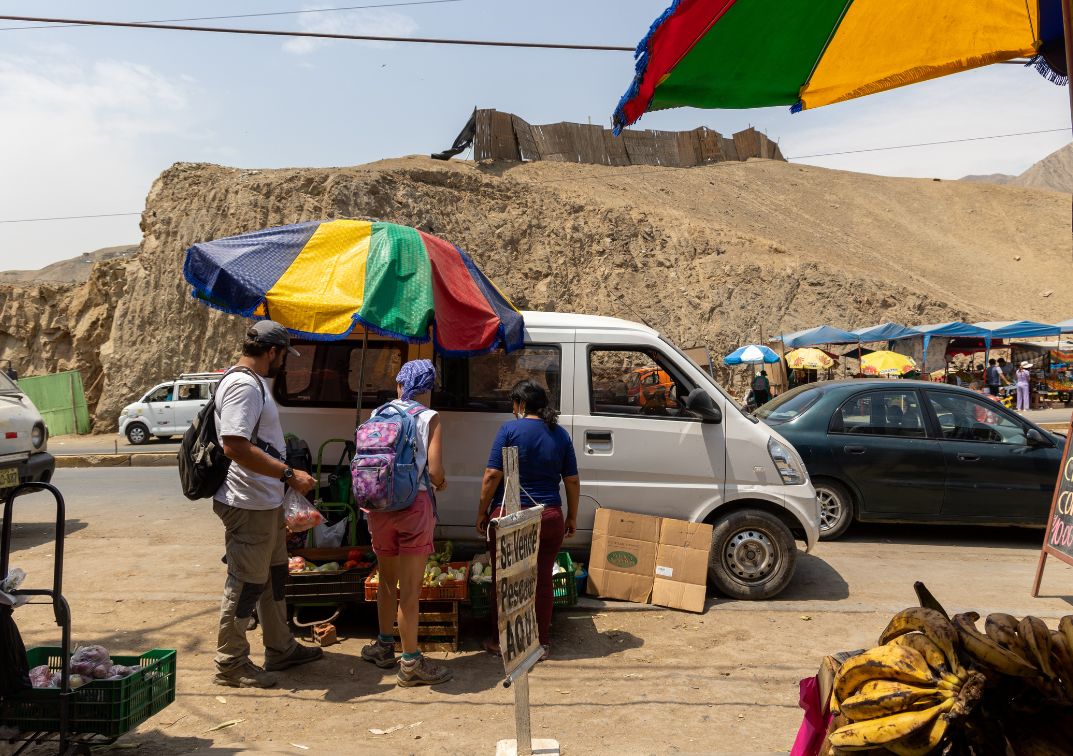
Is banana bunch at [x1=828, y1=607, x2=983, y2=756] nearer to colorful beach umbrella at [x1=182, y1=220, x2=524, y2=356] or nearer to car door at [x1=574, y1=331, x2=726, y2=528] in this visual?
colorful beach umbrella at [x1=182, y1=220, x2=524, y2=356]

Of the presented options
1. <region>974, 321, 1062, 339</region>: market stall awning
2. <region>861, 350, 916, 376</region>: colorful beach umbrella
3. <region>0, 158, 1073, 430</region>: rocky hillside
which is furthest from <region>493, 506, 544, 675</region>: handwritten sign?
<region>0, 158, 1073, 430</region>: rocky hillside

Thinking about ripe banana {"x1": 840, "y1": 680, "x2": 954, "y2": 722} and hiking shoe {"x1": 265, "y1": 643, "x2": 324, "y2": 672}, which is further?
hiking shoe {"x1": 265, "y1": 643, "x2": 324, "y2": 672}

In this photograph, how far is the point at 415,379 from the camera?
493cm

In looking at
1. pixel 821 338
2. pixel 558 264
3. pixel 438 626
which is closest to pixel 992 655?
pixel 438 626

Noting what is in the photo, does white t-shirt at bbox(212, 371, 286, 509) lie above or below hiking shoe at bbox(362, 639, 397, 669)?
above

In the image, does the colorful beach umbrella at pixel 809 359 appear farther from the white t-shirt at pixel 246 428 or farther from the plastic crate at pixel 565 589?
the white t-shirt at pixel 246 428

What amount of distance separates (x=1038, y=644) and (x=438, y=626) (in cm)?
396

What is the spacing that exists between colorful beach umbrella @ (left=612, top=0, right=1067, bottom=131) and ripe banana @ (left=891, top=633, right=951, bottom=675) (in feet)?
8.69

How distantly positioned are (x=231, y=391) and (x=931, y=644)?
3.66 meters

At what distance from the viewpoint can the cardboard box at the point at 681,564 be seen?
6.13 m

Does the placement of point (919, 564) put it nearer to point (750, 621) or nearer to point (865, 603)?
point (865, 603)

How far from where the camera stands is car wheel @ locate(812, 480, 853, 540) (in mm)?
8516

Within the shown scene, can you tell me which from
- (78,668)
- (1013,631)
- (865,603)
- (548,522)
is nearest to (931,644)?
(1013,631)

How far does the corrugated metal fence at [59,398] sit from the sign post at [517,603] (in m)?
29.0
